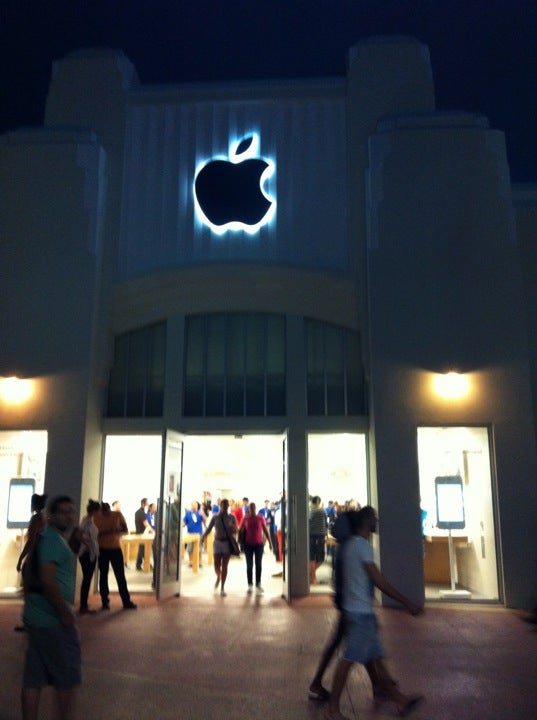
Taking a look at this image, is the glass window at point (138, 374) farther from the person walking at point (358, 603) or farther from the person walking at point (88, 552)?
the person walking at point (358, 603)

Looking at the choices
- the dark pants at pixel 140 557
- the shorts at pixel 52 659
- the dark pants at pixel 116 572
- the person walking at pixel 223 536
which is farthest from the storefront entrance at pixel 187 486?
the shorts at pixel 52 659

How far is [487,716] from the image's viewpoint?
194 inches

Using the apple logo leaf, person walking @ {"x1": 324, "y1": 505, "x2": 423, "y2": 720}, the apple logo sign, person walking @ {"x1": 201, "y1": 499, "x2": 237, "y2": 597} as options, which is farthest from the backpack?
the apple logo leaf

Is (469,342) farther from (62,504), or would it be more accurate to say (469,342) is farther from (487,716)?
(62,504)

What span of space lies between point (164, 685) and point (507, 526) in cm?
606

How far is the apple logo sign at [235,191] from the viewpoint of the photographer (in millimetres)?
11680

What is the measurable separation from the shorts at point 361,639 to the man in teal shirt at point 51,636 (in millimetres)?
1876

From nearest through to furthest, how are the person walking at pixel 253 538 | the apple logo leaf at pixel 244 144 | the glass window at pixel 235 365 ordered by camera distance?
the person walking at pixel 253 538 < the glass window at pixel 235 365 < the apple logo leaf at pixel 244 144

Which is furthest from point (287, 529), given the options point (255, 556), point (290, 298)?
point (290, 298)

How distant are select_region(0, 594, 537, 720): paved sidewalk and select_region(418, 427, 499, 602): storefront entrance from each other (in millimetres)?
891

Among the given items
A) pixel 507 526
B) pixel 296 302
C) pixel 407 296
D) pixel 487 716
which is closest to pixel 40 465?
pixel 296 302

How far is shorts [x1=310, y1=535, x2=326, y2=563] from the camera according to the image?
10859 mm

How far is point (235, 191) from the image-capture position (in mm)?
11789

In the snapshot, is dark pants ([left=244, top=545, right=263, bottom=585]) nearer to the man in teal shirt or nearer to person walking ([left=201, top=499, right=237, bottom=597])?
person walking ([left=201, top=499, right=237, bottom=597])
